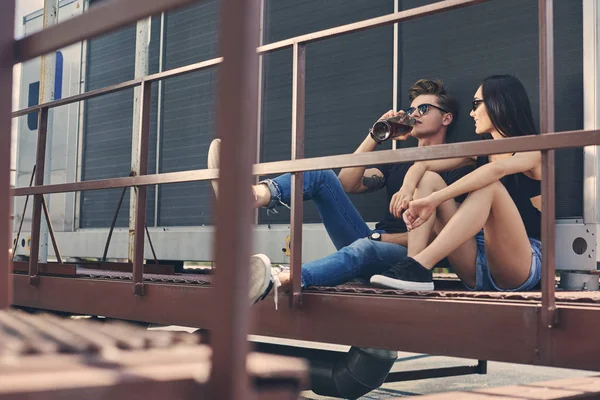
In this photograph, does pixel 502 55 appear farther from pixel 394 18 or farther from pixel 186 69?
pixel 186 69

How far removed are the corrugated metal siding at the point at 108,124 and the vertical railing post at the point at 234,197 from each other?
5400mm

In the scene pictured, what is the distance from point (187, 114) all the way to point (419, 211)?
3.34m

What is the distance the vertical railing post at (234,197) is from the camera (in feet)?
2.72

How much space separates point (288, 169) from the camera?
294 cm

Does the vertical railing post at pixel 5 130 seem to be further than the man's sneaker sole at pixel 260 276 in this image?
No

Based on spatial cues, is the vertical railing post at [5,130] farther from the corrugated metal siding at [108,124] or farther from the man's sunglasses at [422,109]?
the corrugated metal siding at [108,124]

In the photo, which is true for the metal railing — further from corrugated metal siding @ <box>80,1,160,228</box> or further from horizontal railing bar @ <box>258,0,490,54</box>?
corrugated metal siding @ <box>80,1,160,228</box>

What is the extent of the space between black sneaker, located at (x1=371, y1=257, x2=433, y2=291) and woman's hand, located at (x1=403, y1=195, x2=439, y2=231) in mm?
145

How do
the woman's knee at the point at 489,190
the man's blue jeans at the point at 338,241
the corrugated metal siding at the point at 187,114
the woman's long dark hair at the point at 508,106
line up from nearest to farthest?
the woman's knee at the point at 489,190, the man's blue jeans at the point at 338,241, the woman's long dark hair at the point at 508,106, the corrugated metal siding at the point at 187,114

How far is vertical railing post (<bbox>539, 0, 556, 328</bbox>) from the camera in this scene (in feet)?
7.25

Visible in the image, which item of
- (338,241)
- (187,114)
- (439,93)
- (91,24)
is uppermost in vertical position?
(187,114)

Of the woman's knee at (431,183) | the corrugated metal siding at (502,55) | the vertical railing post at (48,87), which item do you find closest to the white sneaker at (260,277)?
the woman's knee at (431,183)

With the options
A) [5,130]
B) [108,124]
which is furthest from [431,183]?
[108,124]

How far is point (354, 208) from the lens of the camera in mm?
3512
